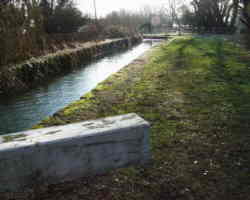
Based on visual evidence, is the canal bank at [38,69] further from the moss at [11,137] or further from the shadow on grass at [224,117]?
the moss at [11,137]

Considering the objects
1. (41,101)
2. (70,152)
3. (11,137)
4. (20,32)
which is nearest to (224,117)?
(70,152)

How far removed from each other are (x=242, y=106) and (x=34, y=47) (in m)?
8.21

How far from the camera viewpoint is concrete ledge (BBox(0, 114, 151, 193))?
2.31 meters

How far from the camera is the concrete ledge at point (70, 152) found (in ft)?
7.59

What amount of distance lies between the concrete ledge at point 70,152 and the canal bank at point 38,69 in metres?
5.56

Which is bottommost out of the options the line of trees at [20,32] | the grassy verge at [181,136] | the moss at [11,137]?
the grassy verge at [181,136]

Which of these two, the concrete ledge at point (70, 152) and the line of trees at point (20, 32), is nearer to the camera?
the concrete ledge at point (70, 152)

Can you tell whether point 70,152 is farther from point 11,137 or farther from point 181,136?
point 181,136

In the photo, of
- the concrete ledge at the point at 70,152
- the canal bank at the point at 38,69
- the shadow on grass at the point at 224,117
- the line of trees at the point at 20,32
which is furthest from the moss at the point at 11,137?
the line of trees at the point at 20,32

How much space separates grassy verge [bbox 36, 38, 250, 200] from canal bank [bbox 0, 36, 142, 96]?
2.87 m

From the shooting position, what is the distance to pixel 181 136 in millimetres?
3393

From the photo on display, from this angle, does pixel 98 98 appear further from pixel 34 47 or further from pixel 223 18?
pixel 223 18

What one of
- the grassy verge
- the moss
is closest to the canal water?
the grassy verge

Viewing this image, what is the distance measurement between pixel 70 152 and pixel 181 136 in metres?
1.51
